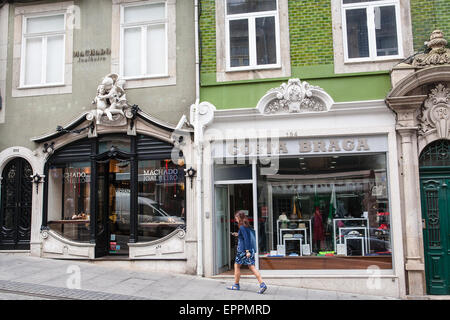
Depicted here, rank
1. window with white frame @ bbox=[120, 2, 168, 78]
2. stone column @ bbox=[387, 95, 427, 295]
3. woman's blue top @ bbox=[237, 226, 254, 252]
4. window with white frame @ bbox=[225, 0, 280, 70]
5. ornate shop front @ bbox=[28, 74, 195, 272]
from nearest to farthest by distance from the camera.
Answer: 1. woman's blue top @ bbox=[237, 226, 254, 252]
2. stone column @ bbox=[387, 95, 427, 295]
3. window with white frame @ bbox=[225, 0, 280, 70]
4. ornate shop front @ bbox=[28, 74, 195, 272]
5. window with white frame @ bbox=[120, 2, 168, 78]

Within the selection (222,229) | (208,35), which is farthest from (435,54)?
(222,229)

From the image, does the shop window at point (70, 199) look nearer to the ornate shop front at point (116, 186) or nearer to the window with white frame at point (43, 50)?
the ornate shop front at point (116, 186)

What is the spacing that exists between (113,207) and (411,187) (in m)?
7.33

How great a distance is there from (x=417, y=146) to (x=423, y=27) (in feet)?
8.90

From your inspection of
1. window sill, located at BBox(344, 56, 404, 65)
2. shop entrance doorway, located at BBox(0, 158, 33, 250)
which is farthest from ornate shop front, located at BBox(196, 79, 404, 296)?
shop entrance doorway, located at BBox(0, 158, 33, 250)

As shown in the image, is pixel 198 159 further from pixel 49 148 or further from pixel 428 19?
pixel 428 19

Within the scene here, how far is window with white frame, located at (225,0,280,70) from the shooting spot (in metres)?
10.6

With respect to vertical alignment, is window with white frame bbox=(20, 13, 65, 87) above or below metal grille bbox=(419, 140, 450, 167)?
above

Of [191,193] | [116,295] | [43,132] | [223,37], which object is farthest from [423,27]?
[43,132]

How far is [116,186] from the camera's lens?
11.5 meters

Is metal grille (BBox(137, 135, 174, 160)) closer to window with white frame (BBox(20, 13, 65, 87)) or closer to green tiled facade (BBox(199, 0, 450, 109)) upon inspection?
green tiled facade (BBox(199, 0, 450, 109))

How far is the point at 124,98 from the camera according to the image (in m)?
10.9

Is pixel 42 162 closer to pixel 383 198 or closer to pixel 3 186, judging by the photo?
pixel 3 186

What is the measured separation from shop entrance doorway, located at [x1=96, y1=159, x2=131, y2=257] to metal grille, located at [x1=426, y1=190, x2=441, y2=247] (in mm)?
7137
